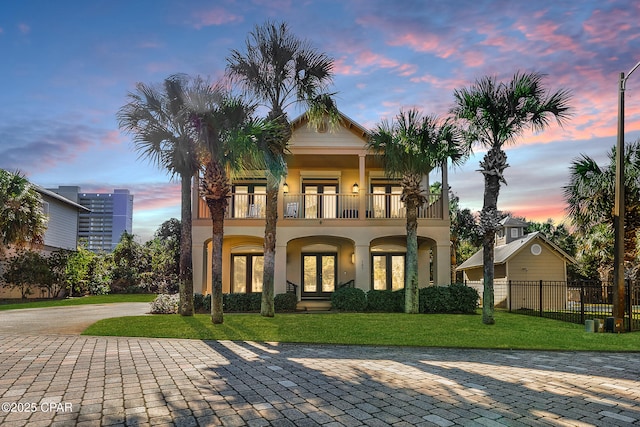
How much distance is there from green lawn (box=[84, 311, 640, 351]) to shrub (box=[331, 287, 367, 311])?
251cm

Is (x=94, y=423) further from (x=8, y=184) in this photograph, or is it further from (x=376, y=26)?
(x=8, y=184)

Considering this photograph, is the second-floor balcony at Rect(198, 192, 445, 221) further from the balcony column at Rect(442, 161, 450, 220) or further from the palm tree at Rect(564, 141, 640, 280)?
the palm tree at Rect(564, 141, 640, 280)

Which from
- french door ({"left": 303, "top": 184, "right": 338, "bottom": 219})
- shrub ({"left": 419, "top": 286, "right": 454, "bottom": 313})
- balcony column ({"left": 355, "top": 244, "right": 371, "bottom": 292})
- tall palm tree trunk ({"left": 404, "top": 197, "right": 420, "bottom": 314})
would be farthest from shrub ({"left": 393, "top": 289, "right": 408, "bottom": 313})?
french door ({"left": 303, "top": 184, "right": 338, "bottom": 219})

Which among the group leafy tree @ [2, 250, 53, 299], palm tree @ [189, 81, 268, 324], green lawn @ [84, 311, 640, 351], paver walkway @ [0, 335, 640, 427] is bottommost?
green lawn @ [84, 311, 640, 351]

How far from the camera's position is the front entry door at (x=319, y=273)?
21438 mm

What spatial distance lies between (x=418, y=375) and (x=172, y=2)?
11046 millimetres

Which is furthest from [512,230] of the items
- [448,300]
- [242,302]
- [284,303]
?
[242,302]

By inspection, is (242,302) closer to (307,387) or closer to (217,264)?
(217,264)

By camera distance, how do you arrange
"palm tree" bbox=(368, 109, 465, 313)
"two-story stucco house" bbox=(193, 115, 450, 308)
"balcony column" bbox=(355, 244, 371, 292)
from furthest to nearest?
"two-story stucco house" bbox=(193, 115, 450, 308), "balcony column" bbox=(355, 244, 371, 292), "palm tree" bbox=(368, 109, 465, 313)

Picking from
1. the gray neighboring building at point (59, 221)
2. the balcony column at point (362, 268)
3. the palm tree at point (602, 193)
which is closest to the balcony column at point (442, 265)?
the balcony column at point (362, 268)

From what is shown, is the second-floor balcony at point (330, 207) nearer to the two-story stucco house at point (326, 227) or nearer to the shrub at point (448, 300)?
the two-story stucco house at point (326, 227)

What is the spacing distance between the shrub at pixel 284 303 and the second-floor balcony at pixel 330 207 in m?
3.73

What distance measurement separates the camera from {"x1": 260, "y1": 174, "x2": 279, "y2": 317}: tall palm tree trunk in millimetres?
14484

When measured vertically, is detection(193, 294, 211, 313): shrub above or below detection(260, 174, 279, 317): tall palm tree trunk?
below
